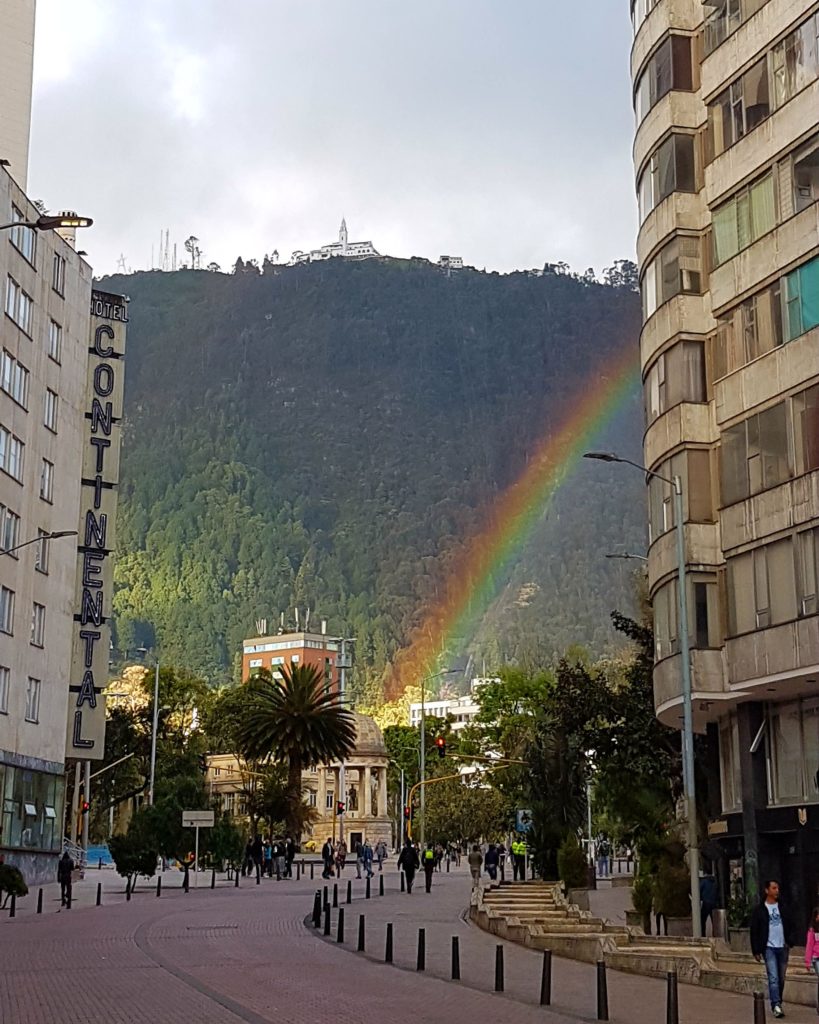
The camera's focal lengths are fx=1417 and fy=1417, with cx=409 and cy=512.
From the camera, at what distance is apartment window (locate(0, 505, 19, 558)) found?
187 feet

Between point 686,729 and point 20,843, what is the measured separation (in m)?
34.9

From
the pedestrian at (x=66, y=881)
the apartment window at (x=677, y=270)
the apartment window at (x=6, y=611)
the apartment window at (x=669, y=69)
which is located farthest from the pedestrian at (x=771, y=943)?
the apartment window at (x=6, y=611)

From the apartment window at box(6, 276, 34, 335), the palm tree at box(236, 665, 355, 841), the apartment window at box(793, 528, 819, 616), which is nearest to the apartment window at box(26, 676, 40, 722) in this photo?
the apartment window at box(6, 276, 34, 335)

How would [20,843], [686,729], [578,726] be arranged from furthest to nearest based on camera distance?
[20,843] → [578,726] → [686,729]

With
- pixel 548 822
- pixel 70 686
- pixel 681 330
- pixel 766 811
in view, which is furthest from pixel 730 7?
pixel 70 686

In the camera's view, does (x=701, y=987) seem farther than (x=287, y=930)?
No

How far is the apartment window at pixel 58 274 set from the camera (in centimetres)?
6462

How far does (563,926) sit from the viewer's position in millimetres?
31641

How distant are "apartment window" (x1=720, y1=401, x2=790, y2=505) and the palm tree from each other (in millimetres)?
43532

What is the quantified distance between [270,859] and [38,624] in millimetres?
16405

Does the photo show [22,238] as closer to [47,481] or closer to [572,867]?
[47,481]

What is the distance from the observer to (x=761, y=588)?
32969mm

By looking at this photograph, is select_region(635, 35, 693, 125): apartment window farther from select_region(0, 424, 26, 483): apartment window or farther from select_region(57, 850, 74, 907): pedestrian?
select_region(0, 424, 26, 483): apartment window

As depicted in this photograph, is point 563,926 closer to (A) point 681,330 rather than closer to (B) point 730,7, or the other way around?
(A) point 681,330
